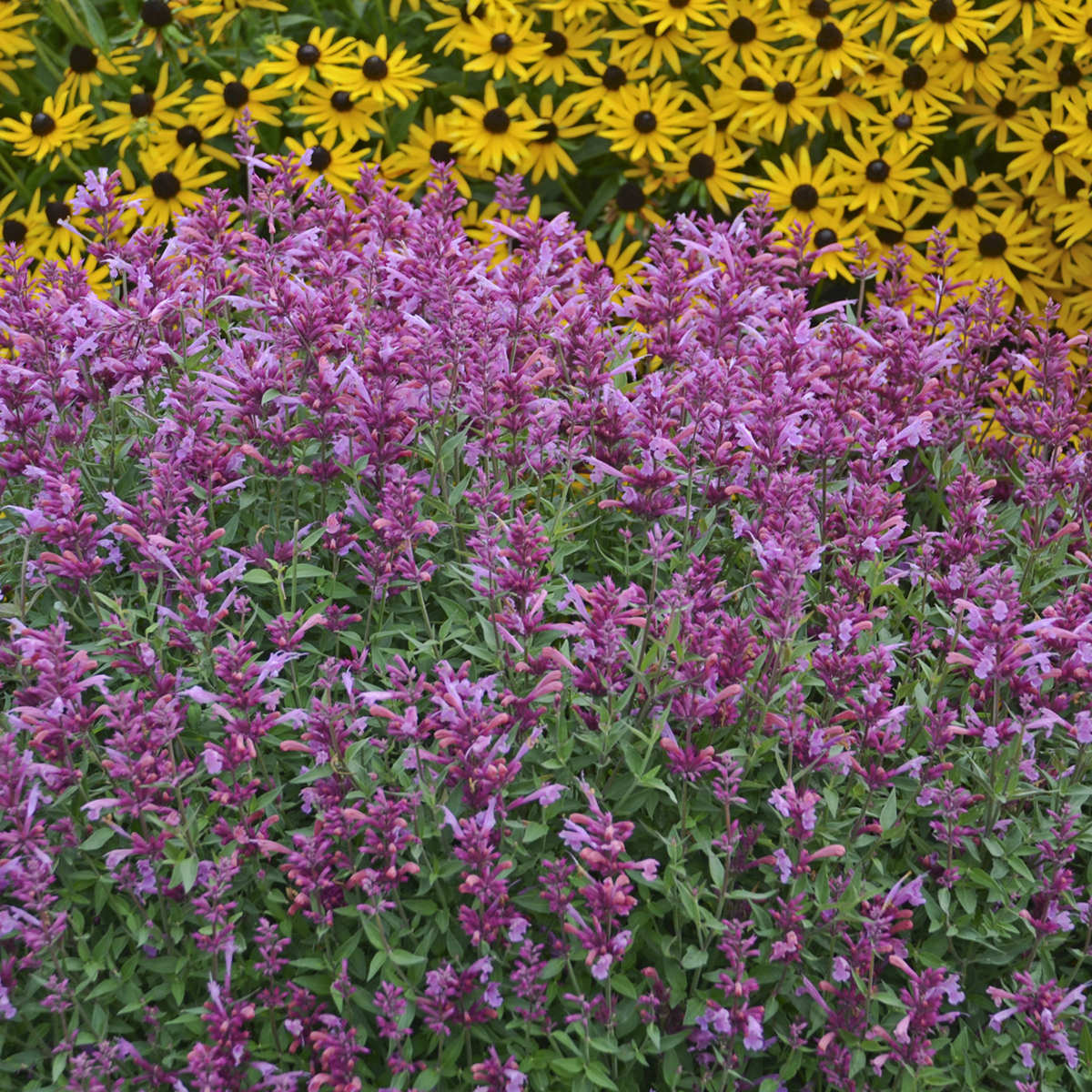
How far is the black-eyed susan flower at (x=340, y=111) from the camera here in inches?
216

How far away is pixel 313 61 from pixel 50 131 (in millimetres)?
1114

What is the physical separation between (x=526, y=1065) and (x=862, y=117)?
4182mm

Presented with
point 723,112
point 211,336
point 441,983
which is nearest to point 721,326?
point 211,336

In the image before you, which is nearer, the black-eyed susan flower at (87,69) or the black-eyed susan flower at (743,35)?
the black-eyed susan flower at (743,35)

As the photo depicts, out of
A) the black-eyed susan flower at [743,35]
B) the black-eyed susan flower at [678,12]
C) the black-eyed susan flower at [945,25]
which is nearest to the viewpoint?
the black-eyed susan flower at [945,25]

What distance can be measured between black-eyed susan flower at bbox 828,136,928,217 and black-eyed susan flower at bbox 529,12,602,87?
1.08 m

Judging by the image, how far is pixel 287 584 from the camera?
3.09 meters

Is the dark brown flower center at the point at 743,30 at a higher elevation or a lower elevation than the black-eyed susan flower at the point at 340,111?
higher

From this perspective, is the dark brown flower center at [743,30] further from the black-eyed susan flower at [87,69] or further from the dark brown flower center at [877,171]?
the black-eyed susan flower at [87,69]

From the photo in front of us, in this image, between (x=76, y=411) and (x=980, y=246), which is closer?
(x=76, y=411)

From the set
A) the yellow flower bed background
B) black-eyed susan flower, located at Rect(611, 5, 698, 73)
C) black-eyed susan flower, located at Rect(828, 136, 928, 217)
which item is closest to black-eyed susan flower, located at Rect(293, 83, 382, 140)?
the yellow flower bed background

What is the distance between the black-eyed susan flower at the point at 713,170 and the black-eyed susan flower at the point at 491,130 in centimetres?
59

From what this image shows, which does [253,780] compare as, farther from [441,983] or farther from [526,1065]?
[526,1065]

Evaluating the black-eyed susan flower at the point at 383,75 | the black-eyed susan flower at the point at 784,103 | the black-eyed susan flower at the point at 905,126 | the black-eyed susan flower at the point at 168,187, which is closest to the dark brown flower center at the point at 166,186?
the black-eyed susan flower at the point at 168,187
